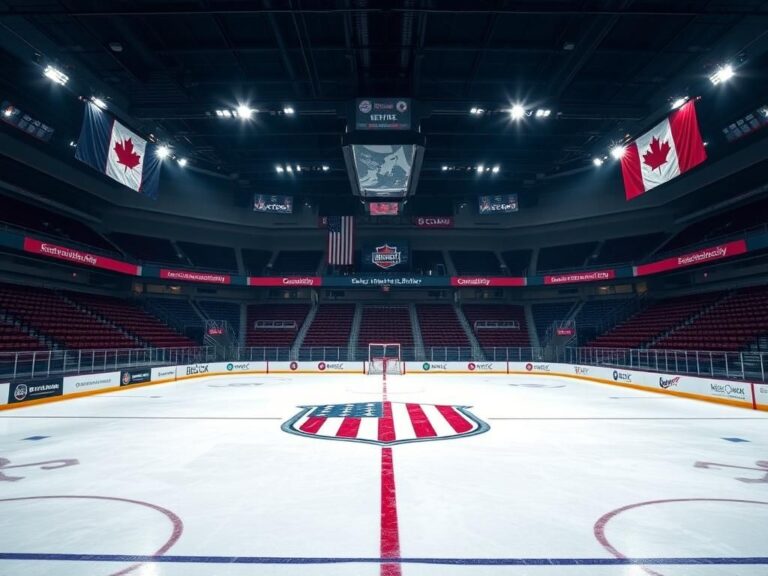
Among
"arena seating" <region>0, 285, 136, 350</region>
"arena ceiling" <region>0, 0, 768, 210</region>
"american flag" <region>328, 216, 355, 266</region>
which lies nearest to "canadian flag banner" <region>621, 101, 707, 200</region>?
"arena ceiling" <region>0, 0, 768, 210</region>

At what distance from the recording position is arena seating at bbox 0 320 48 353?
15.5 metres

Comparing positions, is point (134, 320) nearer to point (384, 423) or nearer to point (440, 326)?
point (440, 326)

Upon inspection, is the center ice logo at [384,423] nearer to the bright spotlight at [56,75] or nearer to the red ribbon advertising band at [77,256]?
the bright spotlight at [56,75]

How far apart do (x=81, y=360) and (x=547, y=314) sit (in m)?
30.8

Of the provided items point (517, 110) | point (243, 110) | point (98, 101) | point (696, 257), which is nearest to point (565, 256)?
point (696, 257)

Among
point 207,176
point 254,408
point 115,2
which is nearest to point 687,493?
point 254,408

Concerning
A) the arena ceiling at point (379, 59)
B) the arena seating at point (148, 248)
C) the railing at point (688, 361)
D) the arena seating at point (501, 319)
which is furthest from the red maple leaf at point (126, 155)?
the arena seating at point (501, 319)

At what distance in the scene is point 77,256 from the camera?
21.7 m

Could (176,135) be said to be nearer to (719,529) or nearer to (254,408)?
(254,408)

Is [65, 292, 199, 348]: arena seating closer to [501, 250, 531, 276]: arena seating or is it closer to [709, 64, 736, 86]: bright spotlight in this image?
[501, 250, 531, 276]: arena seating

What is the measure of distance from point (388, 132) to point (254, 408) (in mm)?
11971

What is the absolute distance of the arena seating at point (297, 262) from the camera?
113 feet

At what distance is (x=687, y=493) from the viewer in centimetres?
481

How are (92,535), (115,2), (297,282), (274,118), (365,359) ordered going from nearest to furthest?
1. (92,535)
2. (115,2)
3. (274,118)
4. (365,359)
5. (297,282)
